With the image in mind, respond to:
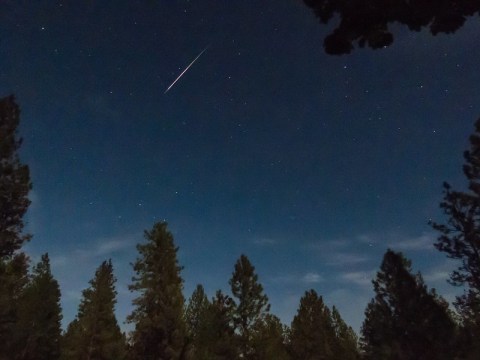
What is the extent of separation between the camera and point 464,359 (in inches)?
953

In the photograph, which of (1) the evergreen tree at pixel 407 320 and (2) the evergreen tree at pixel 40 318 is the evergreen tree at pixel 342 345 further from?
(2) the evergreen tree at pixel 40 318

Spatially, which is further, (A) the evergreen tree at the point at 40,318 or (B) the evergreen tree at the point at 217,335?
(A) the evergreen tree at the point at 40,318

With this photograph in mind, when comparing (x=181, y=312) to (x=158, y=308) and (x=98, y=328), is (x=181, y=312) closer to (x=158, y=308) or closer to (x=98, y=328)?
(x=158, y=308)

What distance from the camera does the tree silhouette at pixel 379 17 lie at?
6.10 m

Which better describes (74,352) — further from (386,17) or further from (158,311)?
(386,17)

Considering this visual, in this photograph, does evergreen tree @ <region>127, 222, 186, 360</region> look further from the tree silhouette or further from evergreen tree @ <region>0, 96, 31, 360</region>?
the tree silhouette

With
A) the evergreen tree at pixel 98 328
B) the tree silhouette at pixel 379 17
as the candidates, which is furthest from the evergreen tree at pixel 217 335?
the tree silhouette at pixel 379 17

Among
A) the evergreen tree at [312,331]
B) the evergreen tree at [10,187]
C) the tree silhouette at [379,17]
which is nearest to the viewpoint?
the tree silhouette at [379,17]

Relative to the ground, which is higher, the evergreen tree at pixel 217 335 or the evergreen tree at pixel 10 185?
the evergreen tree at pixel 10 185

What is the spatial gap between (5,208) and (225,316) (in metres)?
21.9

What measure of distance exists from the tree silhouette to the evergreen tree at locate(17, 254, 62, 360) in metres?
43.4

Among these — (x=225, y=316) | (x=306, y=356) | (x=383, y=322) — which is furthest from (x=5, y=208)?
(x=306, y=356)

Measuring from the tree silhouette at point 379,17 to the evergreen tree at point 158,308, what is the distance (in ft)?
101

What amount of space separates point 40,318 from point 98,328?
6355 mm
